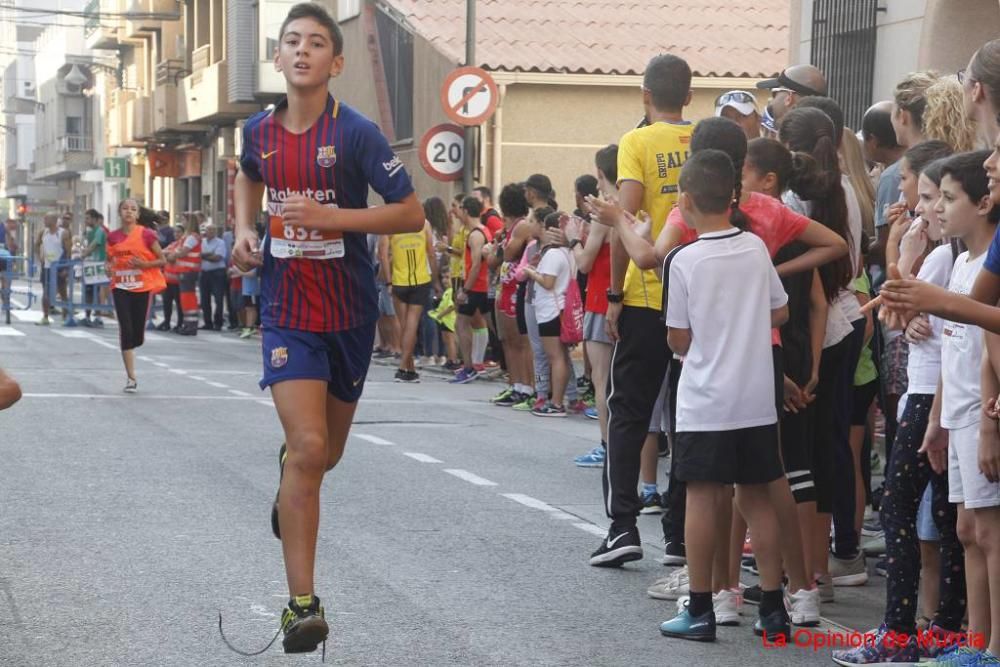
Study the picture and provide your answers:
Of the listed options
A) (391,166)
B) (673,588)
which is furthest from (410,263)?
(391,166)

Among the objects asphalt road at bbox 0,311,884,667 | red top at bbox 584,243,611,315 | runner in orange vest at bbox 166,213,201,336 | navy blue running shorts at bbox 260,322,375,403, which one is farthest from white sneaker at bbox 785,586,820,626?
runner in orange vest at bbox 166,213,201,336

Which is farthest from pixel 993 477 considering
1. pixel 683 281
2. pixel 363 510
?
pixel 363 510

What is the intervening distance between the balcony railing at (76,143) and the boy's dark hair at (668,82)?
254 feet

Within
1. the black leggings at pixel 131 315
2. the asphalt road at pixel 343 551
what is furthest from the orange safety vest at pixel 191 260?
the asphalt road at pixel 343 551

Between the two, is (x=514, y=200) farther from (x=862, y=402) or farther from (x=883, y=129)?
→ (x=862, y=402)

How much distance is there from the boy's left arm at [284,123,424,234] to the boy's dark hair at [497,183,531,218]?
1014cm

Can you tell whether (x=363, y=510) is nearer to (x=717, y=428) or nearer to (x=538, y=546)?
(x=538, y=546)

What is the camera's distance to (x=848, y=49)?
16.4m

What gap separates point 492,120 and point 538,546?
17.9 metres

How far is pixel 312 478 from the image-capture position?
568cm

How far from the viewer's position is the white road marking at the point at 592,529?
339 inches

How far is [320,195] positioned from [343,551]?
2.52 m

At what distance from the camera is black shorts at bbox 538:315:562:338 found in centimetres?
1511

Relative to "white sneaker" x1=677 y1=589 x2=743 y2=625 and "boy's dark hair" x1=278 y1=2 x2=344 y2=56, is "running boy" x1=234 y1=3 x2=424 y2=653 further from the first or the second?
"white sneaker" x1=677 y1=589 x2=743 y2=625
